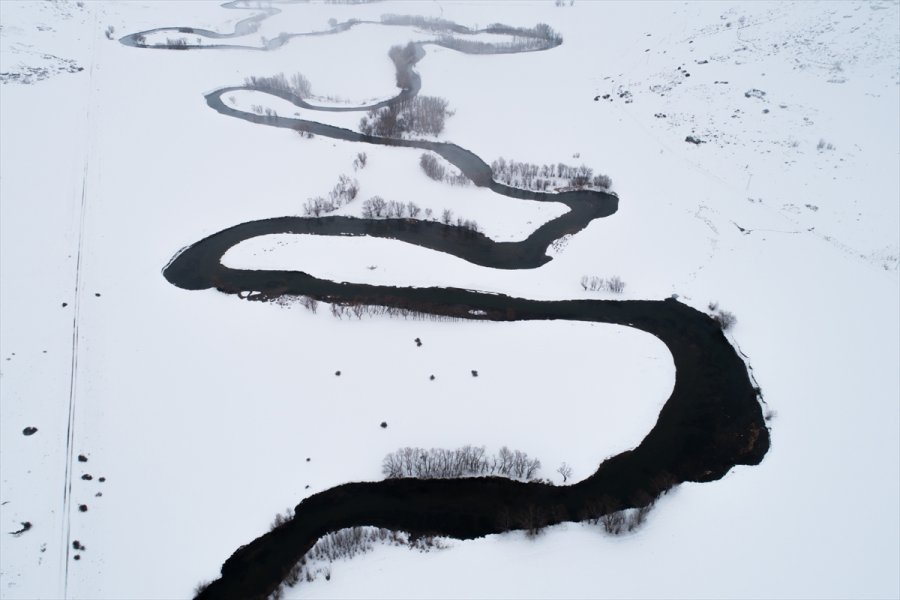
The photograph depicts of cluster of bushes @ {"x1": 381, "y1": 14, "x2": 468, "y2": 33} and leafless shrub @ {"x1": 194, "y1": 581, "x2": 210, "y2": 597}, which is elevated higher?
cluster of bushes @ {"x1": 381, "y1": 14, "x2": 468, "y2": 33}

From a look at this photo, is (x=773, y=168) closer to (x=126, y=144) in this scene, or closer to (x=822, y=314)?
(x=822, y=314)

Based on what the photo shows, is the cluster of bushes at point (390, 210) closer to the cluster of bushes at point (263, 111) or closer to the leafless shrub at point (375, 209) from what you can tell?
the leafless shrub at point (375, 209)

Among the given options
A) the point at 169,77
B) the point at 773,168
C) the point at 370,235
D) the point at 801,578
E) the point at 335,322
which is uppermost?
the point at 169,77

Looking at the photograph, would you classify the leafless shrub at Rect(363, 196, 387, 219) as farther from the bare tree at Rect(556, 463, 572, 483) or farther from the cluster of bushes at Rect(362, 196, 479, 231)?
the bare tree at Rect(556, 463, 572, 483)

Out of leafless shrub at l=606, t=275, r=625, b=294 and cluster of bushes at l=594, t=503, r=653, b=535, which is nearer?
cluster of bushes at l=594, t=503, r=653, b=535

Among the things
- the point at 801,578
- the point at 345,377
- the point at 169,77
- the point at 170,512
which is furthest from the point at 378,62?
the point at 801,578

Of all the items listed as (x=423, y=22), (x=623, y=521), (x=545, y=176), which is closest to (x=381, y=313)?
(x=623, y=521)

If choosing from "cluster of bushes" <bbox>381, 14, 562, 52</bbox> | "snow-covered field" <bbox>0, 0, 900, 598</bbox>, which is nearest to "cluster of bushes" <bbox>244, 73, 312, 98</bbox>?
"snow-covered field" <bbox>0, 0, 900, 598</bbox>
